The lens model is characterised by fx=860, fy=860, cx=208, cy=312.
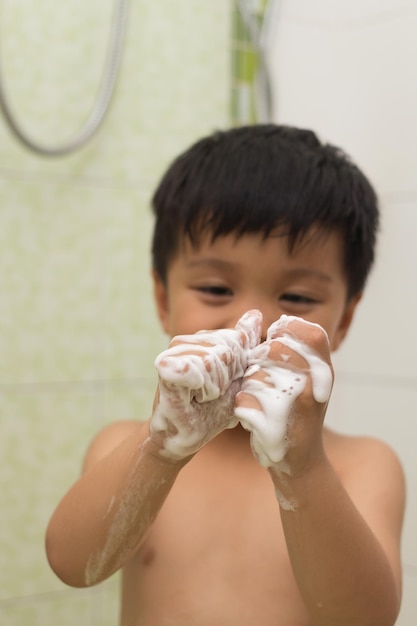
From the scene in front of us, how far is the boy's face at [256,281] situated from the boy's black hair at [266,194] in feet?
0.05

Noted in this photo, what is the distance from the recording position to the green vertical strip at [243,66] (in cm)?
146

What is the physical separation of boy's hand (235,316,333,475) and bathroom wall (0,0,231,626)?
0.69 meters

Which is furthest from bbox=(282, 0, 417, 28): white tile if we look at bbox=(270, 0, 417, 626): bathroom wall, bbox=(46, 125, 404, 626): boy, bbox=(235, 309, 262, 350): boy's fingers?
bbox=(235, 309, 262, 350): boy's fingers

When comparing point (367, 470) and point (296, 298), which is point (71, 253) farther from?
point (367, 470)

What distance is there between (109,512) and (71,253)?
2.05 feet

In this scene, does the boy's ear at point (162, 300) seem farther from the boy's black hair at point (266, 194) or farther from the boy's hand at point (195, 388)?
the boy's hand at point (195, 388)

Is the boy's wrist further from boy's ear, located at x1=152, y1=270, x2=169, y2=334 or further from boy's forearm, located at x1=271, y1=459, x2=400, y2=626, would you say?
boy's ear, located at x1=152, y1=270, x2=169, y2=334

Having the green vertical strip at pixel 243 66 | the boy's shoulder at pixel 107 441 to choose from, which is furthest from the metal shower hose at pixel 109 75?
the boy's shoulder at pixel 107 441

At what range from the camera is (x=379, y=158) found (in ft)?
4.40

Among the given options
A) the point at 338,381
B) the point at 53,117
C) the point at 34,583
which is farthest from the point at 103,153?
the point at 34,583

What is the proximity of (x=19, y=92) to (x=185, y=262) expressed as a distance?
0.47 meters

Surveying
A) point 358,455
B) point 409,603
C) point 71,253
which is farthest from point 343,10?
point 409,603

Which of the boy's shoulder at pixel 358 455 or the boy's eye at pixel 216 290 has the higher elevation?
the boy's eye at pixel 216 290

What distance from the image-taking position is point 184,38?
1411mm
